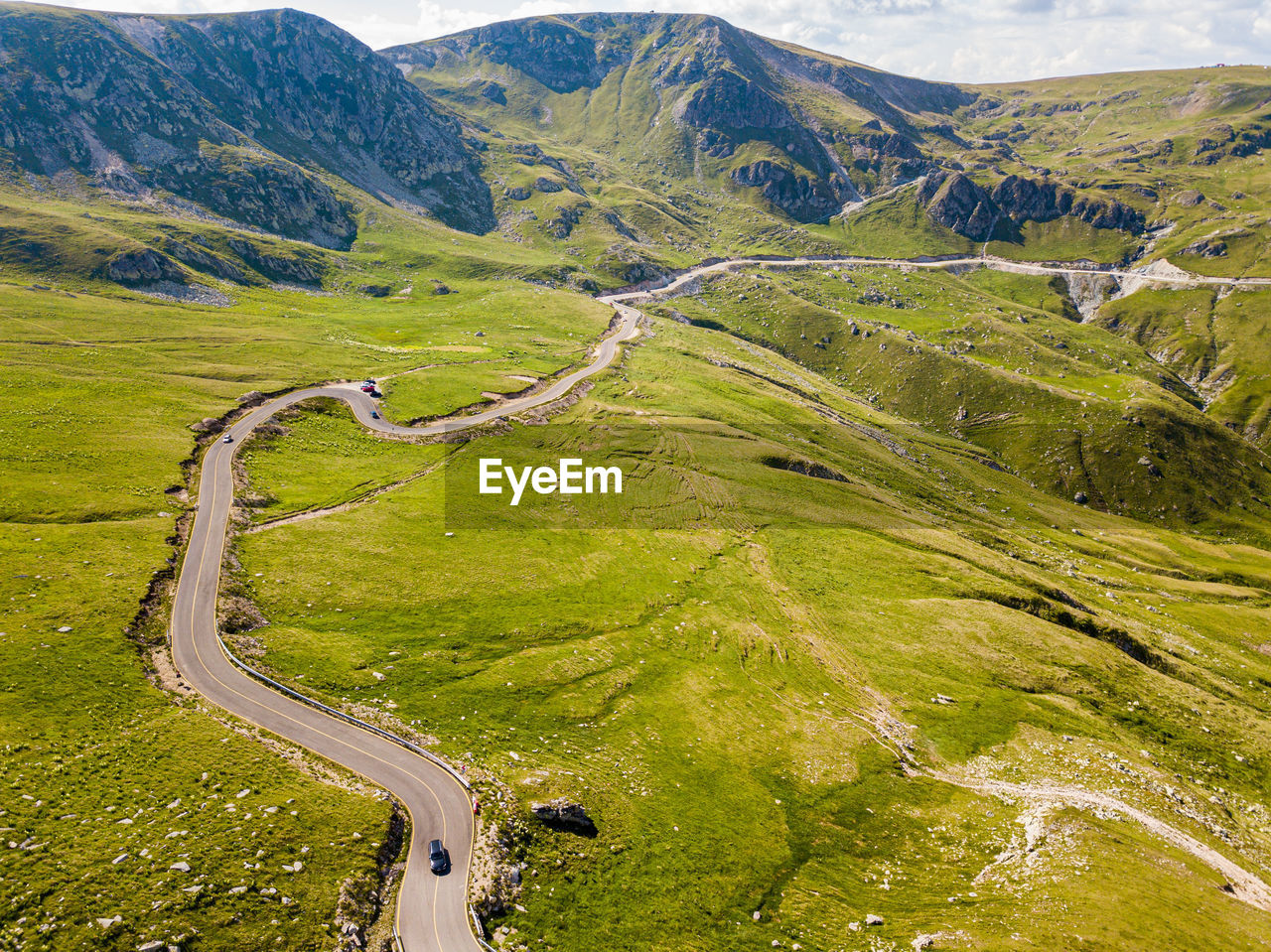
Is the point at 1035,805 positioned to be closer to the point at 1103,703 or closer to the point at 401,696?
the point at 1103,703

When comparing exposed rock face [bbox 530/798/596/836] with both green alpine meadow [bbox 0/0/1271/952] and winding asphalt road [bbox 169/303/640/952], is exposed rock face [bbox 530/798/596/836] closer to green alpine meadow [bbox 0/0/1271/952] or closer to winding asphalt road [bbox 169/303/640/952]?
green alpine meadow [bbox 0/0/1271/952]

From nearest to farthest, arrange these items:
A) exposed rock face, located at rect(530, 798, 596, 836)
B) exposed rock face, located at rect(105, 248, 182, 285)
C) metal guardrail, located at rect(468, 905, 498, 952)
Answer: metal guardrail, located at rect(468, 905, 498, 952), exposed rock face, located at rect(530, 798, 596, 836), exposed rock face, located at rect(105, 248, 182, 285)

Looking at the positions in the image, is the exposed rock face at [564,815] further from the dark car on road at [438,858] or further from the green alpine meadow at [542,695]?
the dark car on road at [438,858]

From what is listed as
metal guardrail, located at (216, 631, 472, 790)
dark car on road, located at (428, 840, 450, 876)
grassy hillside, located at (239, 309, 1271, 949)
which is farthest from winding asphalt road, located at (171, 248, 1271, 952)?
grassy hillside, located at (239, 309, 1271, 949)

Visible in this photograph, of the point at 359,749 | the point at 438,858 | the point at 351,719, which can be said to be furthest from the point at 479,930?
the point at 351,719

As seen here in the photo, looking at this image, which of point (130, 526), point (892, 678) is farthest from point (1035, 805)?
point (130, 526)

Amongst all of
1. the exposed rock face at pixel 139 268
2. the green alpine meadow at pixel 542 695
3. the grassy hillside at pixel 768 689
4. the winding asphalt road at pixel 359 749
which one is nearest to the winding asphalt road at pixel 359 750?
the winding asphalt road at pixel 359 749

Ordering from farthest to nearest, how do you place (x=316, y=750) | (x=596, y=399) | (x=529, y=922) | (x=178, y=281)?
(x=178, y=281), (x=596, y=399), (x=316, y=750), (x=529, y=922)

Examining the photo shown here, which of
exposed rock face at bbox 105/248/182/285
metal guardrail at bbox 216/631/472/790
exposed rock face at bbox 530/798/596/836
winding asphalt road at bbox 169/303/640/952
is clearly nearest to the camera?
winding asphalt road at bbox 169/303/640/952
